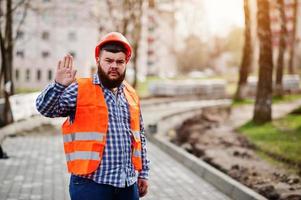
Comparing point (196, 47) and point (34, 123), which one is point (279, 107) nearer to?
point (34, 123)

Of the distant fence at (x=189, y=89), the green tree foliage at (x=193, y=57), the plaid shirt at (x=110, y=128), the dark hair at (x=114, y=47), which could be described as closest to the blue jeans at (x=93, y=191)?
the plaid shirt at (x=110, y=128)

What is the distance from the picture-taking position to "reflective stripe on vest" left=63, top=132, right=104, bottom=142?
3.81 metres

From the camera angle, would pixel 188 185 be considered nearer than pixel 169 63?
Yes

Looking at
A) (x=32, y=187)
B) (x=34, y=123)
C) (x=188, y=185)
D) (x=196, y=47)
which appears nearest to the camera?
(x=32, y=187)

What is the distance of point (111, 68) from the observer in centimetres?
390

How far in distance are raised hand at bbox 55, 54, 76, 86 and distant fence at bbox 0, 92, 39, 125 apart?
13617 millimetres

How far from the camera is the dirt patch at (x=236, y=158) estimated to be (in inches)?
332

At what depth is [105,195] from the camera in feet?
12.4

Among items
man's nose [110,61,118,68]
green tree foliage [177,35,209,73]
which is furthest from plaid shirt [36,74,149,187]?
green tree foliage [177,35,209,73]

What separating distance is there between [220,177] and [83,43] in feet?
154

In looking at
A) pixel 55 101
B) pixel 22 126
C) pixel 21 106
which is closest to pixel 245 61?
pixel 21 106

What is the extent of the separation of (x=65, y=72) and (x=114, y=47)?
382mm

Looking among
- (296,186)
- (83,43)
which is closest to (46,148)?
(296,186)

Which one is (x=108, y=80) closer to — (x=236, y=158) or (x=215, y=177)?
(x=215, y=177)
